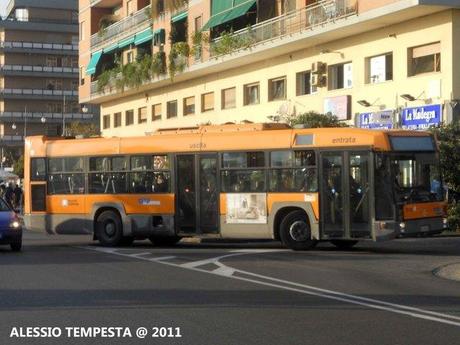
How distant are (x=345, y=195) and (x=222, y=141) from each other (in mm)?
3711

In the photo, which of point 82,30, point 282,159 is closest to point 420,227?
point 282,159

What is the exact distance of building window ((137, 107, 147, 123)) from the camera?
4791cm

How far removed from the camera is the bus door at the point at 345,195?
58.0 feet

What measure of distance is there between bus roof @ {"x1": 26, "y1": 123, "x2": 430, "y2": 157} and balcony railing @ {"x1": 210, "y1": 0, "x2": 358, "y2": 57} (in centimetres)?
1081

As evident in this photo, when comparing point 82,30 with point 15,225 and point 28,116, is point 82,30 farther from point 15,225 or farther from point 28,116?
point 15,225

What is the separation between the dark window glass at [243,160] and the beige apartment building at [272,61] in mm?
4547

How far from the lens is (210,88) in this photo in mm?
40562

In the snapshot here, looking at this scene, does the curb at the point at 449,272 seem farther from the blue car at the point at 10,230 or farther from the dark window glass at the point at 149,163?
the blue car at the point at 10,230

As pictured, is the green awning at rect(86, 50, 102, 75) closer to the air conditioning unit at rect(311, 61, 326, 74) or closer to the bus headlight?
the air conditioning unit at rect(311, 61, 326, 74)

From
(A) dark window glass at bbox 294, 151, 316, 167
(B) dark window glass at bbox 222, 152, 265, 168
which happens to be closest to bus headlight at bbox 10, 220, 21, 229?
(B) dark window glass at bbox 222, 152, 265, 168

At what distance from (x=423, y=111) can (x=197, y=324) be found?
19.7 m

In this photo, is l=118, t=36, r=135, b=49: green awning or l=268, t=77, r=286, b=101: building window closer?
l=268, t=77, r=286, b=101: building window

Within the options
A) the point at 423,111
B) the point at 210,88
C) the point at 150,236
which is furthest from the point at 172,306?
the point at 210,88

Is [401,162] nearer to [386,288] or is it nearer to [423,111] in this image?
[386,288]
